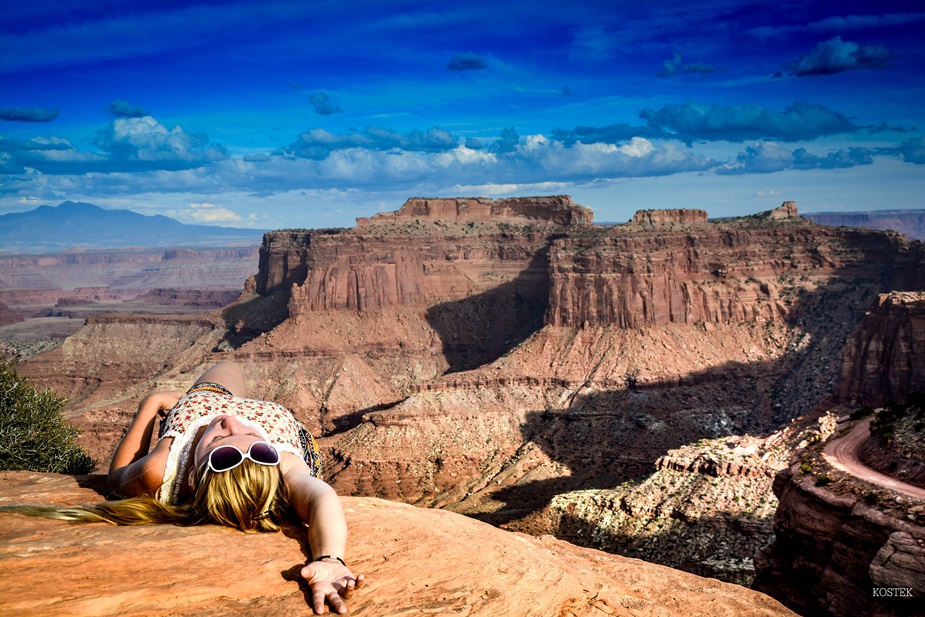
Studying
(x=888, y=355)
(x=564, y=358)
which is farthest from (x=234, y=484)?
(x=564, y=358)

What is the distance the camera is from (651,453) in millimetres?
70438

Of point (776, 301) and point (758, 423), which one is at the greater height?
point (776, 301)

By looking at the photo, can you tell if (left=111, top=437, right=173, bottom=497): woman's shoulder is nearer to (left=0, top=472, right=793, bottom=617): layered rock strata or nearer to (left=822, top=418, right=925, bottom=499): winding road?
(left=0, top=472, right=793, bottom=617): layered rock strata

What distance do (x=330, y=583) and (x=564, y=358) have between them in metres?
81.5

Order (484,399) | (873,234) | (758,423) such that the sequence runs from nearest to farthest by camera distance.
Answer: (758,423), (484,399), (873,234)

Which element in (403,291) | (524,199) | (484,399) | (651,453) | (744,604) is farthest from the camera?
(524,199)

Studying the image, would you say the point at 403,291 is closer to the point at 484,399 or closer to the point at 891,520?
the point at 484,399

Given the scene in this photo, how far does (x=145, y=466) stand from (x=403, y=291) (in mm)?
107036

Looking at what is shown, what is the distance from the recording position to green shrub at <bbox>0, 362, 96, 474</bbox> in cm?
1997

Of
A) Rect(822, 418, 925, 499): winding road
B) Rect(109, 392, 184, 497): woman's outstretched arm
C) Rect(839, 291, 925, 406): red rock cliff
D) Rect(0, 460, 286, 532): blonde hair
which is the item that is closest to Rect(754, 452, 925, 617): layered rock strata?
Rect(822, 418, 925, 499): winding road

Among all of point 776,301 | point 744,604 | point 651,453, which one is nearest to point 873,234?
point 776,301

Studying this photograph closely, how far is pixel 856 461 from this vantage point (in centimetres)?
3288

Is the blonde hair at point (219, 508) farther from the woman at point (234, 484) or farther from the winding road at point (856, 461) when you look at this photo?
the winding road at point (856, 461)

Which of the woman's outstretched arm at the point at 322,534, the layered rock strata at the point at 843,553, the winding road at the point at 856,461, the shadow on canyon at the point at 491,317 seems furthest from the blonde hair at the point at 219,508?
the shadow on canyon at the point at 491,317
